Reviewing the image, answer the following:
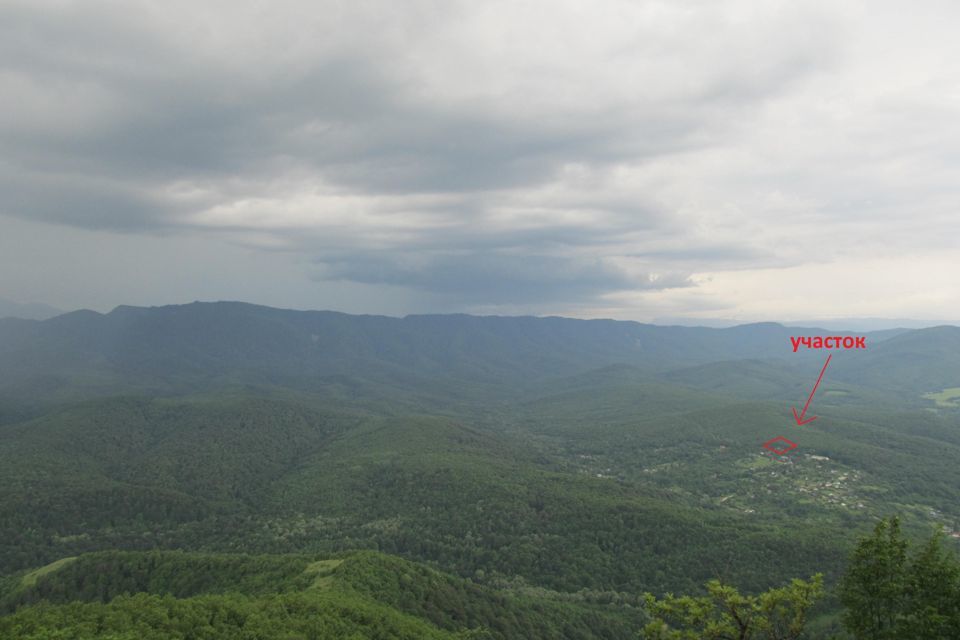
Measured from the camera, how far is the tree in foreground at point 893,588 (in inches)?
1116

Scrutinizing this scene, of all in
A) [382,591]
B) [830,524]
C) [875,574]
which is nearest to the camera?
[875,574]

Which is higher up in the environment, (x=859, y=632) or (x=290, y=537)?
(x=859, y=632)

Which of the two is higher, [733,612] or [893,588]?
[733,612]

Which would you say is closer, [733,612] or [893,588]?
[733,612]

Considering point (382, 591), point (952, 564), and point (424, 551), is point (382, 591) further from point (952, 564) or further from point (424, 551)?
point (952, 564)

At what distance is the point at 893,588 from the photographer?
29.2 metres

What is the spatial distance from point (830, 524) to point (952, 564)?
505ft

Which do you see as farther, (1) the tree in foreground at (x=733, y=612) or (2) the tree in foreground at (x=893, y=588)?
(2) the tree in foreground at (x=893, y=588)

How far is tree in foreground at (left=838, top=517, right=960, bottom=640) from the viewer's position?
28.3 m

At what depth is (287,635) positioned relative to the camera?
2426 inches

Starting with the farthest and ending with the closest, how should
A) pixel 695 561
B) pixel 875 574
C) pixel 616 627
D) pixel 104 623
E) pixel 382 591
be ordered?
pixel 695 561
pixel 616 627
pixel 382 591
pixel 104 623
pixel 875 574

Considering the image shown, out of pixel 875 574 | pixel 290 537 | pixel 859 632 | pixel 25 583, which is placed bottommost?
pixel 290 537

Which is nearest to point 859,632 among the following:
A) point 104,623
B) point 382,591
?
point 104,623

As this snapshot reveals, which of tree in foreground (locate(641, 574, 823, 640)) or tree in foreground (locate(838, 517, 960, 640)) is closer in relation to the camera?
tree in foreground (locate(641, 574, 823, 640))
